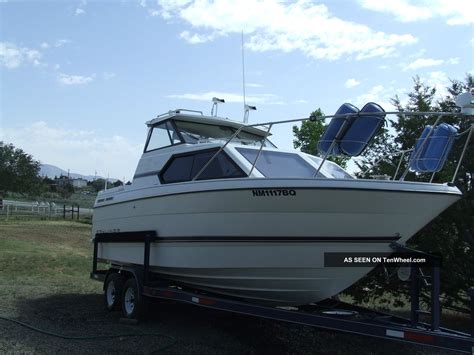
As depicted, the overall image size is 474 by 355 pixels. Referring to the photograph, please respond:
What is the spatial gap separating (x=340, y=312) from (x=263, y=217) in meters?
1.42

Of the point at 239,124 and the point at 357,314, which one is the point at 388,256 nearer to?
the point at 357,314

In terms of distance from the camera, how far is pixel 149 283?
7547 mm

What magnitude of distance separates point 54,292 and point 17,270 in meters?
3.33

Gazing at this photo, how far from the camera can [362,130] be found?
5.84 m

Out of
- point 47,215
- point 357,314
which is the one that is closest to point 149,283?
point 357,314

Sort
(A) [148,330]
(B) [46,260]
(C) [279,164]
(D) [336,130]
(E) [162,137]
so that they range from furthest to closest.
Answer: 1. (B) [46,260]
2. (E) [162,137]
3. (A) [148,330]
4. (C) [279,164]
5. (D) [336,130]

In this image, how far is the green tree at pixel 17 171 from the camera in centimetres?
4484

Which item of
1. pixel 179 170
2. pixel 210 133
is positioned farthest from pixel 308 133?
pixel 179 170

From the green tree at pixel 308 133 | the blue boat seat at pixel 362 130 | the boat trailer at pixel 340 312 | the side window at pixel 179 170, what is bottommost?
the boat trailer at pixel 340 312

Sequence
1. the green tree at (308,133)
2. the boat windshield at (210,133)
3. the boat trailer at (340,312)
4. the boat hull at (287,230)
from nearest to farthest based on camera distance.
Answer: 1. the boat trailer at (340,312)
2. the boat hull at (287,230)
3. the boat windshield at (210,133)
4. the green tree at (308,133)

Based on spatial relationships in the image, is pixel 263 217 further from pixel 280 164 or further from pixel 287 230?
pixel 280 164

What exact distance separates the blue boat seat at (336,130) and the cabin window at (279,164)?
0.63 m

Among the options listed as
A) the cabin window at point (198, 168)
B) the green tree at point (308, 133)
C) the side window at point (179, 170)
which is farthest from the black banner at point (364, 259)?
the green tree at point (308, 133)

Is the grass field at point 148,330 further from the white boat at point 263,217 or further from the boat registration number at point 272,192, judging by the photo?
the boat registration number at point 272,192
